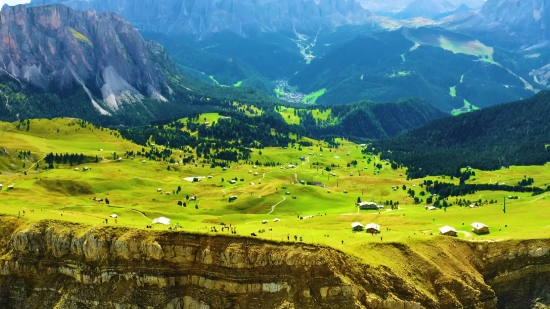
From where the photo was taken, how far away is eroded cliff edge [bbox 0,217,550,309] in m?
103

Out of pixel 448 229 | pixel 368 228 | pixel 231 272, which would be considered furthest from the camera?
pixel 368 228

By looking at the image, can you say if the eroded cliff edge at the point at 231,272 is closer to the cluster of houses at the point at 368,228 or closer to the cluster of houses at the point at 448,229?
the cluster of houses at the point at 448,229

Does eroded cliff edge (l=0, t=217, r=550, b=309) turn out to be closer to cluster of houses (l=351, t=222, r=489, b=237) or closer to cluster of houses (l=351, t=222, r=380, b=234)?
cluster of houses (l=351, t=222, r=489, b=237)

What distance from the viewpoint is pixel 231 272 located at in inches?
4168

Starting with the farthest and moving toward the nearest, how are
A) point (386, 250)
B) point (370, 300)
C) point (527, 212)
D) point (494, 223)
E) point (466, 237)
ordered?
point (527, 212) < point (494, 223) < point (466, 237) < point (386, 250) < point (370, 300)

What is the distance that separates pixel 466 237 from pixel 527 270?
14050 millimetres

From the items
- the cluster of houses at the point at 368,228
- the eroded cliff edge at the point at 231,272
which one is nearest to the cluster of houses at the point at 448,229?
the cluster of houses at the point at 368,228

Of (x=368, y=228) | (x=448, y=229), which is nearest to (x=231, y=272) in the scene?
(x=368, y=228)

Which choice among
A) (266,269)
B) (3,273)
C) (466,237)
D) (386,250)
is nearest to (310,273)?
(266,269)

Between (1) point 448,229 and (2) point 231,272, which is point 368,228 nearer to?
(1) point 448,229

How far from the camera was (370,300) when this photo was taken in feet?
334

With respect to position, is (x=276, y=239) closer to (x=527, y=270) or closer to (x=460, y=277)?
(x=460, y=277)

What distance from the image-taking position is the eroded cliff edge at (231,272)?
103m

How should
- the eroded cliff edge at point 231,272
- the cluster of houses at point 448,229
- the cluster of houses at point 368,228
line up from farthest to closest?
the cluster of houses at point 368,228 < the cluster of houses at point 448,229 < the eroded cliff edge at point 231,272
